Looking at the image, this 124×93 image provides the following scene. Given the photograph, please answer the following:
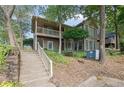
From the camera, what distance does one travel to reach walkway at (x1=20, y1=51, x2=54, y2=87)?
18.8 feet

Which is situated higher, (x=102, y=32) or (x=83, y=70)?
(x=102, y=32)

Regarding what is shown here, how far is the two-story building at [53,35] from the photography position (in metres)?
11.7

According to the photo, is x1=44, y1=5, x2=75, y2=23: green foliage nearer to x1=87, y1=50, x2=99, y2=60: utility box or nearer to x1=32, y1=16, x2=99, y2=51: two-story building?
x1=32, y1=16, x2=99, y2=51: two-story building

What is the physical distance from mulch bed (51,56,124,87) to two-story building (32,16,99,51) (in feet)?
8.37

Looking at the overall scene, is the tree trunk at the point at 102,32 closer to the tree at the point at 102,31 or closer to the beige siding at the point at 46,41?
the tree at the point at 102,31

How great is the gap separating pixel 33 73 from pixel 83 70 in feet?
6.24

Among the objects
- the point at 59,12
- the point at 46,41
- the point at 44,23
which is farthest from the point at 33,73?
the point at 44,23


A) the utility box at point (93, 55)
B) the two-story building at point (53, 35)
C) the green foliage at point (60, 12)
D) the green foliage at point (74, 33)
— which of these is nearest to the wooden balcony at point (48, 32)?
the two-story building at point (53, 35)

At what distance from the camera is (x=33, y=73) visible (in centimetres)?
663

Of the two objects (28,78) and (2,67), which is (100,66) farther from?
(2,67)

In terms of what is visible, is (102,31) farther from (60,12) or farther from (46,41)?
(46,41)

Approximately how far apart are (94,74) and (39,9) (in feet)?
13.4

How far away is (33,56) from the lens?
28.5 ft

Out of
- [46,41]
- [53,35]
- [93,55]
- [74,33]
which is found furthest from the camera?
[53,35]
